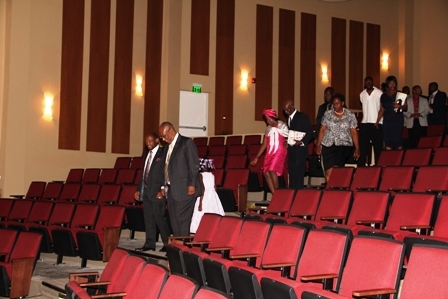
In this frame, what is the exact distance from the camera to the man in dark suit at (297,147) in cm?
612

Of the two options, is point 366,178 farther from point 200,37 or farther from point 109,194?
point 200,37

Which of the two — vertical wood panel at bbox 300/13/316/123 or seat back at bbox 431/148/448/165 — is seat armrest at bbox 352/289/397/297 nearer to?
seat back at bbox 431/148/448/165

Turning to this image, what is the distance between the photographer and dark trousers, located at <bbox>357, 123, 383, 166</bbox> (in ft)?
22.7

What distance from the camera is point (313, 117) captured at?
12570mm

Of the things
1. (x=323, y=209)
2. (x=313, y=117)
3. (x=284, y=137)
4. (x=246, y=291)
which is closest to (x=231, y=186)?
(x=284, y=137)

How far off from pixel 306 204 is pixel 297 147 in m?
1.26

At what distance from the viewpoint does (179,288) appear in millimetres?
2434

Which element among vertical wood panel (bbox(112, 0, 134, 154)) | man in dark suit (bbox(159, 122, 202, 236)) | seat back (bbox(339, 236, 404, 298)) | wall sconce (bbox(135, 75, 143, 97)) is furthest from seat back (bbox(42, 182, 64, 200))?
seat back (bbox(339, 236, 404, 298))

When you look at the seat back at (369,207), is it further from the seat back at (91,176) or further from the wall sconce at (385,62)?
the wall sconce at (385,62)

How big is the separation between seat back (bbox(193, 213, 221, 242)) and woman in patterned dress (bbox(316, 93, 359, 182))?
1871 mm

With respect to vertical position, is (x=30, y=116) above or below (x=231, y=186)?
above

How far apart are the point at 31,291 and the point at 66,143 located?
538 cm

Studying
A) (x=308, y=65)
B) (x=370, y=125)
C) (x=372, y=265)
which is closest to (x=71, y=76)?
(x=308, y=65)

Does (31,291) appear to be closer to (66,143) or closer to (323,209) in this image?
(323,209)
